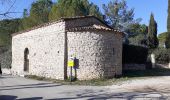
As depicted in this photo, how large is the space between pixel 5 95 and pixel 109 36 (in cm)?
1038

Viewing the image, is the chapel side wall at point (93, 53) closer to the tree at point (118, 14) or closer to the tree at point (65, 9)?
the tree at point (65, 9)

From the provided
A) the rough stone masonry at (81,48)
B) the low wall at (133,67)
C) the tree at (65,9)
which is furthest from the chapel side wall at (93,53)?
the tree at (65,9)

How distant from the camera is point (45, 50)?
28.0 metres

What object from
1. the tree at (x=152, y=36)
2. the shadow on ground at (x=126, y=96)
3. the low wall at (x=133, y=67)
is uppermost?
the tree at (x=152, y=36)

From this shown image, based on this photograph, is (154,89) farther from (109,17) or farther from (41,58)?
(109,17)

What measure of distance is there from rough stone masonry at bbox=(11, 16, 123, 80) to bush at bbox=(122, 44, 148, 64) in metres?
6.66

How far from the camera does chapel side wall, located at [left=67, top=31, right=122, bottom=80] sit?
24.2 metres

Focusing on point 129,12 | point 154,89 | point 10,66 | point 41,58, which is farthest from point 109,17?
point 154,89

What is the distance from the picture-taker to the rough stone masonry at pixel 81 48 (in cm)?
2428

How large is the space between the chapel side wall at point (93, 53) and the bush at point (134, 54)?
8.63 m

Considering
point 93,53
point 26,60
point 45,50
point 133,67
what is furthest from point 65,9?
point 93,53

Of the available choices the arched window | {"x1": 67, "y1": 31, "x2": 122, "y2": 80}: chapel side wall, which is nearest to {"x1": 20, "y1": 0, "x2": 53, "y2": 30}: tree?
the arched window

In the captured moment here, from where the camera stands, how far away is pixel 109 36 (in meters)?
25.0

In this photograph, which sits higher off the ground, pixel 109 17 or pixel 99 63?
pixel 109 17
